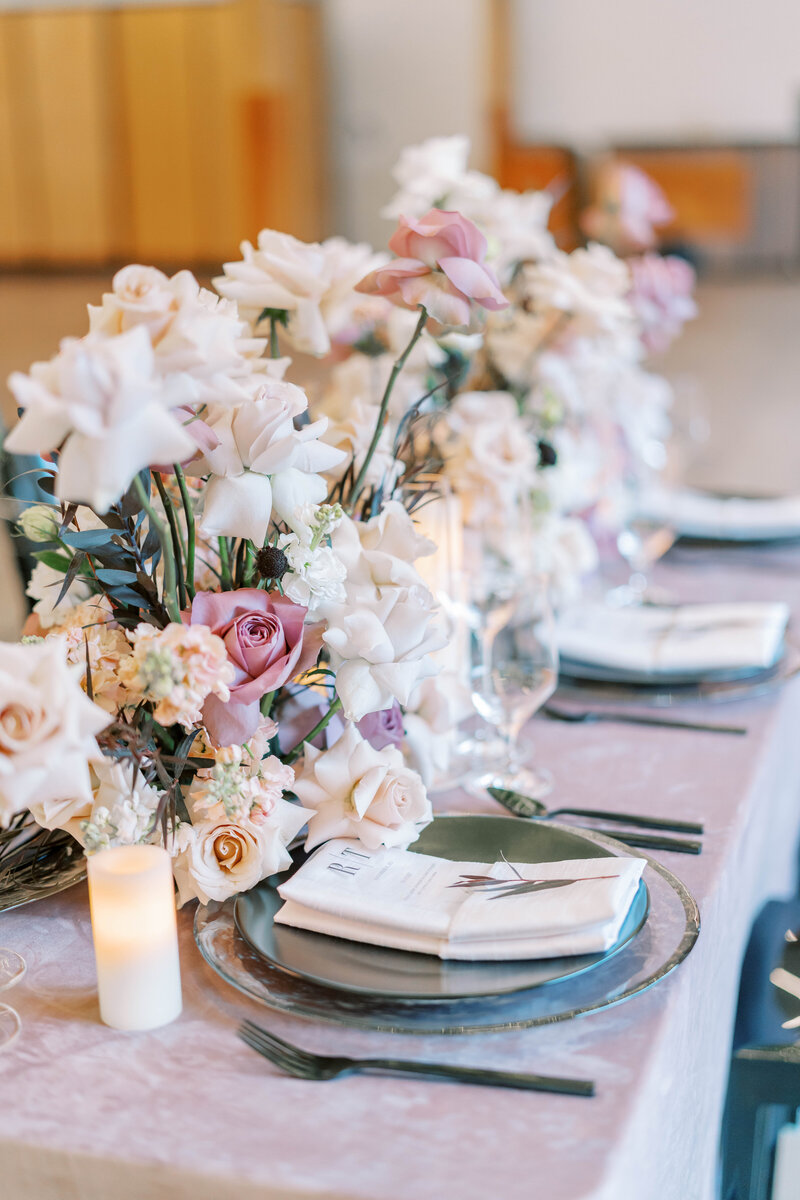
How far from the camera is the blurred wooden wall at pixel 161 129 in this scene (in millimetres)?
7461

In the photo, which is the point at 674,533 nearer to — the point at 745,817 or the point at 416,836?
the point at 745,817

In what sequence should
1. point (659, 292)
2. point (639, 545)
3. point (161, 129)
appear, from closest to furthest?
point (639, 545) < point (659, 292) < point (161, 129)

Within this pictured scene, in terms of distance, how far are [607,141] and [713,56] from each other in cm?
75

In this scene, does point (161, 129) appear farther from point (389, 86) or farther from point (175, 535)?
point (175, 535)

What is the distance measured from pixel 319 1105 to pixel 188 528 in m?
0.41

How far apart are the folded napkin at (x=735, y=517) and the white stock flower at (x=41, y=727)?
156 cm

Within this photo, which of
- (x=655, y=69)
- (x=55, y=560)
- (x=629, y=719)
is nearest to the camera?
(x=55, y=560)

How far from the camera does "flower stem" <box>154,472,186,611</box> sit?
3.03 ft

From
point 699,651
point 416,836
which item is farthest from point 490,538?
point 416,836

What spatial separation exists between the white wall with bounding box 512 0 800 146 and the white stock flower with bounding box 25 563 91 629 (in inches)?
279

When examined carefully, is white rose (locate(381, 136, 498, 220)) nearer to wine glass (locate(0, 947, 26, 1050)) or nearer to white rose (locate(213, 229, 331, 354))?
white rose (locate(213, 229, 331, 354))

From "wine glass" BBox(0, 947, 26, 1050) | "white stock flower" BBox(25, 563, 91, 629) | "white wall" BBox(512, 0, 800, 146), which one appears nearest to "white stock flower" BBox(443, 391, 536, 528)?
"white stock flower" BBox(25, 563, 91, 629)

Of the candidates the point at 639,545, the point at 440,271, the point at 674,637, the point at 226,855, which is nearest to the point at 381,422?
the point at 440,271

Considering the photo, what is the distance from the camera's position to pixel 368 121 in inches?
309
